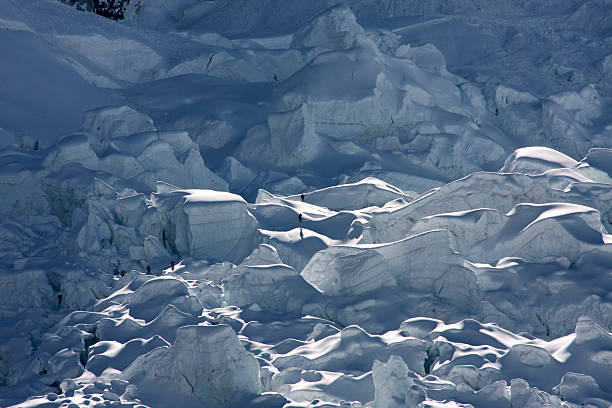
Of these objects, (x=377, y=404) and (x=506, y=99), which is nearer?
(x=377, y=404)

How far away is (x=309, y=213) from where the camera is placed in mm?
23281

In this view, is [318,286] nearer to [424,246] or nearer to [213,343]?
[424,246]

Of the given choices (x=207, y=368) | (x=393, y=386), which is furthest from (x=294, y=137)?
(x=393, y=386)

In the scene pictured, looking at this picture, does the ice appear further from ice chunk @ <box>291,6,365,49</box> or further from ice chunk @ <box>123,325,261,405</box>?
ice chunk @ <box>123,325,261,405</box>

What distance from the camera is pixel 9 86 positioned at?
31.3 meters

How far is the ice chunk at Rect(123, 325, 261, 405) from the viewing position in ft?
46.1

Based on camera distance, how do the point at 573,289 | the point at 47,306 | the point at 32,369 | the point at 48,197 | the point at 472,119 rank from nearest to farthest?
the point at 32,369 < the point at 573,289 < the point at 47,306 < the point at 48,197 < the point at 472,119

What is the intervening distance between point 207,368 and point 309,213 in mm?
9414

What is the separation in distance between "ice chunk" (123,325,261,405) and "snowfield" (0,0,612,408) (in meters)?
0.03

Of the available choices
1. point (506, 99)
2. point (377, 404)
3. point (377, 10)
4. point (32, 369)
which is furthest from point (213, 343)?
point (377, 10)

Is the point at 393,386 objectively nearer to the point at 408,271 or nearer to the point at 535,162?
the point at 408,271

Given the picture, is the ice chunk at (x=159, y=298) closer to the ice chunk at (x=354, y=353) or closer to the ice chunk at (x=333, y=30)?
the ice chunk at (x=354, y=353)

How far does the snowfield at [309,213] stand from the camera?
14539 millimetres

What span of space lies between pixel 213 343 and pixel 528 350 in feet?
14.5
